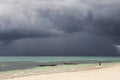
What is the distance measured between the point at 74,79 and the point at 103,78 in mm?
2388

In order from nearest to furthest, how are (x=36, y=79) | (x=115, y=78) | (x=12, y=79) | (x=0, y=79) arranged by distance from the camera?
1. (x=115, y=78)
2. (x=36, y=79)
3. (x=12, y=79)
4. (x=0, y=79)

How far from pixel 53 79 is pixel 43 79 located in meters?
1.07

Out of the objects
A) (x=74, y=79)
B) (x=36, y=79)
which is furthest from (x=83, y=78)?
(x=36, y=79)

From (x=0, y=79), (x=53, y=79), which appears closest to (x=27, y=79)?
(x=53, y=79)

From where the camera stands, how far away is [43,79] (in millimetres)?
22281

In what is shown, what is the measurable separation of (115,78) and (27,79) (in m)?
7.77

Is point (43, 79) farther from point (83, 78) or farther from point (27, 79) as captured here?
point (83, 78)

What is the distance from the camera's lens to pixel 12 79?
24.5 m

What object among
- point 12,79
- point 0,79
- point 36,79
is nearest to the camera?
point 36,79

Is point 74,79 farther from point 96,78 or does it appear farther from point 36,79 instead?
point 36,79

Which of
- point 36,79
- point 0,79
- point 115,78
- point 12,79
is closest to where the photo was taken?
point 115,78

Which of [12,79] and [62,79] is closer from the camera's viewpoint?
[62,79]

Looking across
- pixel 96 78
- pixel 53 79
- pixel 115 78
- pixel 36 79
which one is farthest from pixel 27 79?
pixel 115 78

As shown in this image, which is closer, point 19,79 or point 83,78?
point 83,78
